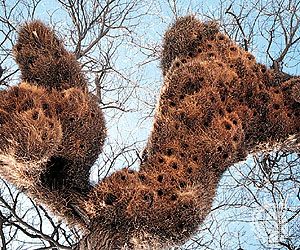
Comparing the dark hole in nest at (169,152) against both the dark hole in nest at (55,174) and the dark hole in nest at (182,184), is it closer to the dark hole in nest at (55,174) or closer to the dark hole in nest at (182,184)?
the dark hole in nest at (182,184)

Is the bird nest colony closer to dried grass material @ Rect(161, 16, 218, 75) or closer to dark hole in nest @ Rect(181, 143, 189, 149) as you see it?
dark hole in nest @ Rect(181, 143, 189, 149)

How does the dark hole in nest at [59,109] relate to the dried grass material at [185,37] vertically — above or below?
below

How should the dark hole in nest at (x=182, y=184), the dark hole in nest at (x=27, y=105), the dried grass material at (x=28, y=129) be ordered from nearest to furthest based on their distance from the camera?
the dried grass material at (x=28, y=129)
the dark hole in nest at (x=27, y=105)
the dark hole in nest at (x=182, y=184)

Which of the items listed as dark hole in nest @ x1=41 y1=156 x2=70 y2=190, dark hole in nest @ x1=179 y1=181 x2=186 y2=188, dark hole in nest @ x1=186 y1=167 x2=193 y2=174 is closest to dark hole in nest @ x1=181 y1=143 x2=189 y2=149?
dark hole in nest @ x1=186 y1=167 x2=193 y2=174

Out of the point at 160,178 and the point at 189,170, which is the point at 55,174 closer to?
the point at 160,178

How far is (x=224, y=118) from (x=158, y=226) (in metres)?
1.16

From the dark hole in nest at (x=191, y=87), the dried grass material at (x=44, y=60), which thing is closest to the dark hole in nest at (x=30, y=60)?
the dried grass material at (x=44, y=60)

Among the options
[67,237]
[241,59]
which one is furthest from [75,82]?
[67,237]

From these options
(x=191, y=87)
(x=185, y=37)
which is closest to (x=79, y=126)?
(x=191, y=87)

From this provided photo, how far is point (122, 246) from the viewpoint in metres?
4.34

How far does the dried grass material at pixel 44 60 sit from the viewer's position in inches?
187

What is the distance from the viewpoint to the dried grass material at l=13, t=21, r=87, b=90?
4.74m

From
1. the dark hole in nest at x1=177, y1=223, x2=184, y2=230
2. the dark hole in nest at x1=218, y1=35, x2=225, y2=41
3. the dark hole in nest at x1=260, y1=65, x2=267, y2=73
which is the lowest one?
the dark hole in nest at x1=177, y1=223, x2=184, y2=230

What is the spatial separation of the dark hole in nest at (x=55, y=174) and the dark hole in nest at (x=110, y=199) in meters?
0.50
